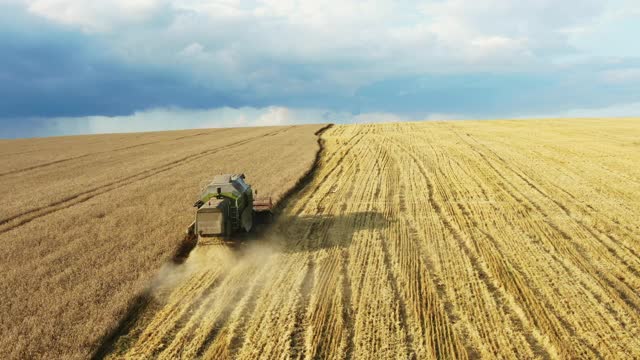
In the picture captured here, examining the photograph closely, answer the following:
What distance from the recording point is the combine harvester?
39.3ft

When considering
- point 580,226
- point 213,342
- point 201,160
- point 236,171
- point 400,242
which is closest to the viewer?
point 213,342

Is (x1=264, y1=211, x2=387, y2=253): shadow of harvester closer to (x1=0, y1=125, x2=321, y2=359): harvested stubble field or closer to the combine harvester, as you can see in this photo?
the combine harvester

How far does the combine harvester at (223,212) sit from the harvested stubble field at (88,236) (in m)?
1.08

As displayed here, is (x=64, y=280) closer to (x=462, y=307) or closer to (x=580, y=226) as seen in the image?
(x=462, y=307)

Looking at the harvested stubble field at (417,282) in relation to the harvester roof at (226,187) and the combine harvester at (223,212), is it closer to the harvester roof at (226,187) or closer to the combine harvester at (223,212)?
the combine harvester at (223,212)

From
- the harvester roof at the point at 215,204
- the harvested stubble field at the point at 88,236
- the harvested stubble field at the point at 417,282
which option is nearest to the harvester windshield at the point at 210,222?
the harvester roof at the point at 215,204

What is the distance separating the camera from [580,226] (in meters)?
14.6

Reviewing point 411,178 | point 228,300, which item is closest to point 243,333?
point 228,300

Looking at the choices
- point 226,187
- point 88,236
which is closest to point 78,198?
point 88,236

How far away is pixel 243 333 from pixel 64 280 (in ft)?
15.6

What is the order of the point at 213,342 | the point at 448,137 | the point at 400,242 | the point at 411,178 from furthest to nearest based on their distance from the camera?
the point at 448,137 < the point at 411,178 < the point at 400,242 < the point at 213,342

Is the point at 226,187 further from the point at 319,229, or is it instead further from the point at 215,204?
the point at 319,229

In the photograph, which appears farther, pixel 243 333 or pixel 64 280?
pixel 64 280

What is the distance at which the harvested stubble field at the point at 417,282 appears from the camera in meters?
8.15
